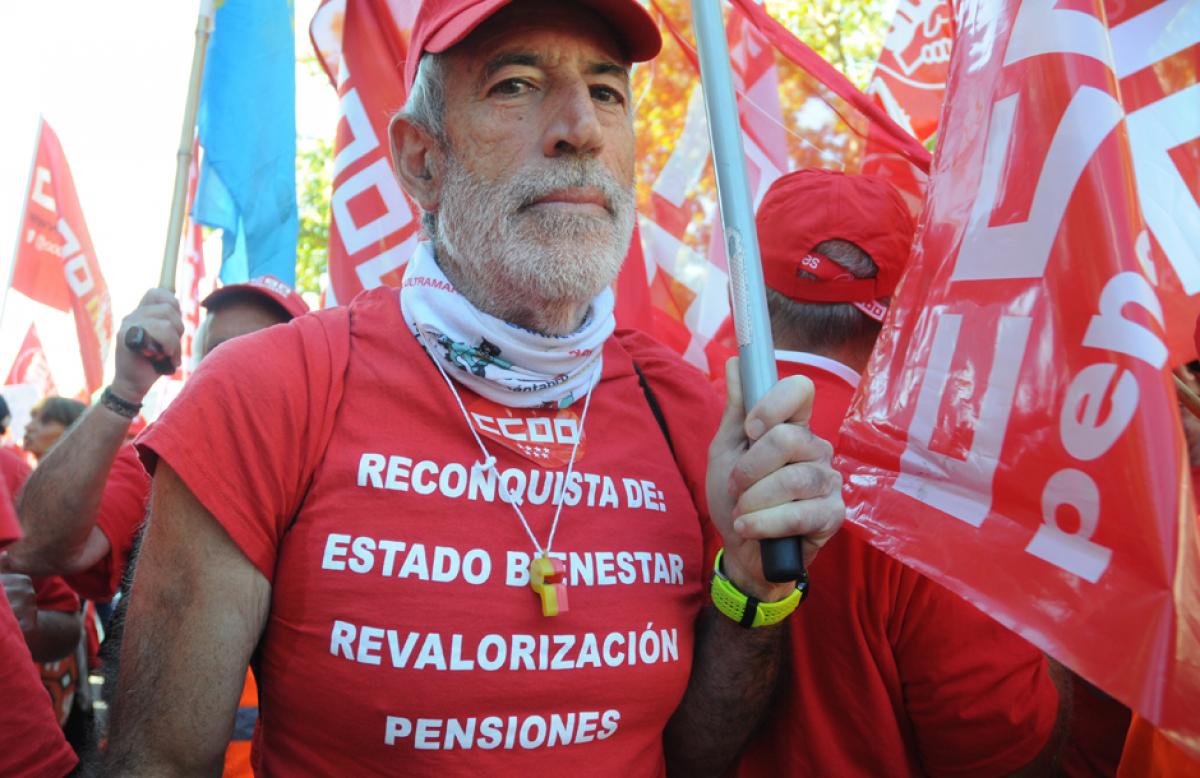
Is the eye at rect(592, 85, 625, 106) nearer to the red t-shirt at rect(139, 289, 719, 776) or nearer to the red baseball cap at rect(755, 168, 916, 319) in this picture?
the red baseball cap at rect(755, 168, 916, 319)

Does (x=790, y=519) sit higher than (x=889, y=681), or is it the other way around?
(x=790, y=519)

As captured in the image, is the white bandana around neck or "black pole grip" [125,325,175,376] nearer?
the white bandana around neck

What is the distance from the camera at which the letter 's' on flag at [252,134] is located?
178 inches

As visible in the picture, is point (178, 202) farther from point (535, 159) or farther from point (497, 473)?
point (497, 473)

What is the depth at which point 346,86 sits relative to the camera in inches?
161

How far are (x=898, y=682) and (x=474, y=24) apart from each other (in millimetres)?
1431

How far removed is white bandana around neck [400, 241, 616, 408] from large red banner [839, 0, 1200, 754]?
53 cm

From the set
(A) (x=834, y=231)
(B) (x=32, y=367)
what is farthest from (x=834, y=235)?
(B) (x=32, y=367)

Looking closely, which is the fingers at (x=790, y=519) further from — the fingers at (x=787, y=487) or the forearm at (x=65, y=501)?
the forearm at (x=65, y=501)

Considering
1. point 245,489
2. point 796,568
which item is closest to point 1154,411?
point 796,568

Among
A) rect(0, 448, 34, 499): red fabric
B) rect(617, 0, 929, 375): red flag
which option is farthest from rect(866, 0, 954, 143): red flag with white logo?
rect(0, 448, 34, 499): red fabric

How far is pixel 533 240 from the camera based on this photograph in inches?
73.2

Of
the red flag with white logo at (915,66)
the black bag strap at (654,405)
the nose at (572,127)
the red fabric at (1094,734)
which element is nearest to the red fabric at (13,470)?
the black bag strap at (654,405)

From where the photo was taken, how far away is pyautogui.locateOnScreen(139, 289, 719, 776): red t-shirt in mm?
1527
